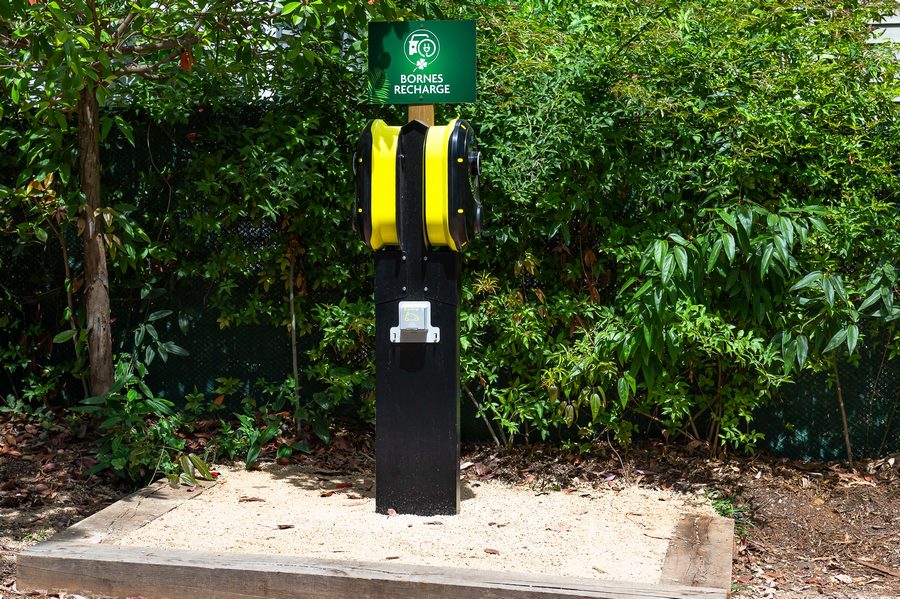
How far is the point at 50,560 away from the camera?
395 cm

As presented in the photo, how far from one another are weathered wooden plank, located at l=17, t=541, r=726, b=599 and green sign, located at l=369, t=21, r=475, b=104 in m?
2.11

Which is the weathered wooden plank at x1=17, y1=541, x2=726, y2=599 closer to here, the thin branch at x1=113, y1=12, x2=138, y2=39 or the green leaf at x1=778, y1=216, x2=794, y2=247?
the green leaf at x1=778, y1=216, x2=794, y2=247

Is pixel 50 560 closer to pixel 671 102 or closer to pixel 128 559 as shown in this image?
pixel 128 559

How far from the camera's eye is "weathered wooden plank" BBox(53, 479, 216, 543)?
4.29 metres

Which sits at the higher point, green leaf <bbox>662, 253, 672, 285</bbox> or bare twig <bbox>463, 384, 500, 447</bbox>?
green leaf <bbox>662, 253, 672, 285</bbox>

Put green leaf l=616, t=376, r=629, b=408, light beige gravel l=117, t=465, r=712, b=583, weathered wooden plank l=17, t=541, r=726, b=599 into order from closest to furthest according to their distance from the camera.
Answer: weathered wooden plank l=17, t=541, r=726, b=599 < light beige gravel l=117, t=465, r=712, b=583 < green leaf l=616, t=376, r=629, b=408

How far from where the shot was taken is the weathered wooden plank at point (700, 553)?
383 cm

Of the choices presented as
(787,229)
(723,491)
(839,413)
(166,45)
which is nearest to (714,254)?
(787,229)

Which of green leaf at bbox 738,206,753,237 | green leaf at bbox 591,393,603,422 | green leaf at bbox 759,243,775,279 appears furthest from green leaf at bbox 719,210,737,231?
green leaf at bbox 591,393,603,422

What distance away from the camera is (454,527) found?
4512 mm

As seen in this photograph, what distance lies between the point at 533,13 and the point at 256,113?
5.56ft

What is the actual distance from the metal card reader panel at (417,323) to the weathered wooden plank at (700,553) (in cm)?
139

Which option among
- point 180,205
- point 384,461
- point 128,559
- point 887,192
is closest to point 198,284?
point 180,205

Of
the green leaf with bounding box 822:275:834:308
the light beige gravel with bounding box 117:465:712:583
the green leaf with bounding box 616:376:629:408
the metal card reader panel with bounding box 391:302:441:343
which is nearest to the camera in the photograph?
the light beige gravel with bounding box 117:465:712:583
